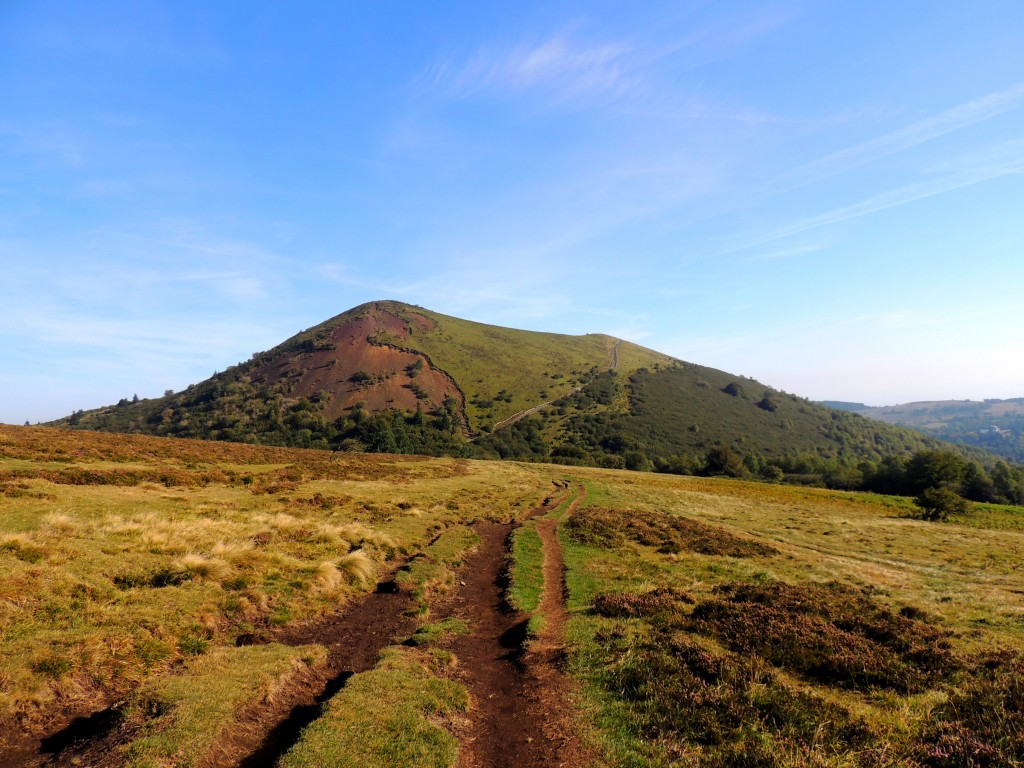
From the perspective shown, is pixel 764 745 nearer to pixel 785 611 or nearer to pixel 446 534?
pixel 785 611

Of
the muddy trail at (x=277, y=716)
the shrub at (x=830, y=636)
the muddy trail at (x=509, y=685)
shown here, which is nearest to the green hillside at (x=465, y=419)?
the shrub at (x=830, y=636)

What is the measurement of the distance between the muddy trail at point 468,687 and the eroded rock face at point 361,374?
474 feet

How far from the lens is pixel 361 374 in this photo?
560 ft

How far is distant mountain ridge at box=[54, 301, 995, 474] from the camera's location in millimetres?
136375

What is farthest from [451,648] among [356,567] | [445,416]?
[445,416]

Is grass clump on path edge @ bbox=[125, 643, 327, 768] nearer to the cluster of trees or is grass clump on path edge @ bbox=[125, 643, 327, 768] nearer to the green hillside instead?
the cluster of trees

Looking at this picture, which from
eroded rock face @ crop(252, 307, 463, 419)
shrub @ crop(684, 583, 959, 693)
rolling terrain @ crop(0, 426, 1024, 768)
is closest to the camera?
rolling terrain @ crop(0, 426, 1024, 768)

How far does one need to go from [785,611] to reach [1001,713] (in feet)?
20.5

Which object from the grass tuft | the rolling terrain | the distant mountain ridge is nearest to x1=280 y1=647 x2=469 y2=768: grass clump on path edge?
the rolling terrain

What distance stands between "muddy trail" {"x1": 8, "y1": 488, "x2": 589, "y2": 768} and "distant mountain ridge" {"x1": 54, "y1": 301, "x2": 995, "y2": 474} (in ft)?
374

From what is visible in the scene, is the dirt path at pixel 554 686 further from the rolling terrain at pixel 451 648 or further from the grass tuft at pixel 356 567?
the grass tuft at pixel 356 567

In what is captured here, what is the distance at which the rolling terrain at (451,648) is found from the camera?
7.57 metres

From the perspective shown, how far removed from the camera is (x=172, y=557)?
1399 centimetres

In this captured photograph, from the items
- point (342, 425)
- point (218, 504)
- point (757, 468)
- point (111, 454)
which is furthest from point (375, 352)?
point (218, 504)
